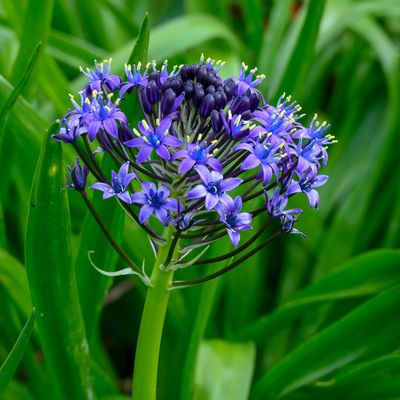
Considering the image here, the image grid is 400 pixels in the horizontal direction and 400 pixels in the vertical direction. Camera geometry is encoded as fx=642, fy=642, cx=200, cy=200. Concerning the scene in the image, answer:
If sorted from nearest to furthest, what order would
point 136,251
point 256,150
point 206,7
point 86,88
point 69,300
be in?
1. point 256,150
2. point 86,88
3. point 69,300
4. point 136,251
5. point 206,7

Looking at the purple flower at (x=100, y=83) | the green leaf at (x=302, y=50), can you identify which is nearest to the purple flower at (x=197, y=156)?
the purple flower at (x=100, y=83)

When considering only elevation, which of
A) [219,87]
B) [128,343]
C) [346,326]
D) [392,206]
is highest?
[392,206]

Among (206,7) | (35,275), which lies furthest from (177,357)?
(206,7)

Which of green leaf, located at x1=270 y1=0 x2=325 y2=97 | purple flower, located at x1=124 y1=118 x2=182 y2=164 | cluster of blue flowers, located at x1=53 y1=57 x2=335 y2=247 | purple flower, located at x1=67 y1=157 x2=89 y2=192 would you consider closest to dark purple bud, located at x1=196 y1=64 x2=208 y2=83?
cluster of blue flowers, located at x1=53 y1=57 x2=335 y2=247

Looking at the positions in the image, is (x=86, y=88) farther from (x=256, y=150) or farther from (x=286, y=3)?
(x=286, y=3)

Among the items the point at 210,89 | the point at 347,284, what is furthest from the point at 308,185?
the point at 347,284

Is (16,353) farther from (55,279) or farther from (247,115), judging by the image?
(247,115)
